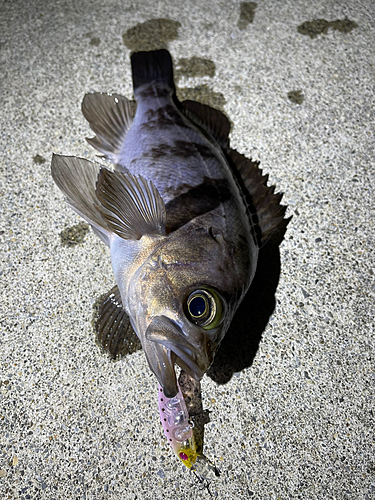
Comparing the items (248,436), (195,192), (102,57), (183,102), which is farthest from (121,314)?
(102,57)

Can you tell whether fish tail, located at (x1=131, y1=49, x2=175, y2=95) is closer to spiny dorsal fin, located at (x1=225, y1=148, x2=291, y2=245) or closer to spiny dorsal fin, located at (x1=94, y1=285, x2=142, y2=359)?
spiny dorsal fin, located at (x1=225, y1=148, x2=291, y2=245)

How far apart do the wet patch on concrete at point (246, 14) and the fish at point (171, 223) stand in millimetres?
1155

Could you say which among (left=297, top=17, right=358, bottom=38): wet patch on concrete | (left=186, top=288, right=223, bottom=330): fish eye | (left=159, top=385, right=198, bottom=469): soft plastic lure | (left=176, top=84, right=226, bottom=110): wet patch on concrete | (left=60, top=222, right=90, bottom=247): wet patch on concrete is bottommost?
(left=159, top=385, right=198, bottom=469): soft plastic lure

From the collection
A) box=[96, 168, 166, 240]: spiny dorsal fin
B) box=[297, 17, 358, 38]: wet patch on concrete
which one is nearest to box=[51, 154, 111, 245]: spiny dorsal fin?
box=[96, 168, 166, 240]: spiny dorsal fin

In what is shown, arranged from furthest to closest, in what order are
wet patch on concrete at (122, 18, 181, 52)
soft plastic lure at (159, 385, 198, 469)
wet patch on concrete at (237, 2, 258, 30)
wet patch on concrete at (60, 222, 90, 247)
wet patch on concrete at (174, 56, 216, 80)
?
wet patch on concrete at (237, 2, 258, 30) < wet patch on concrete at (122, 18, 181, 52) < wet patch on concrete at (174, 56, 216, 80) < wet patch on concrete at (60, 222, 90, 247) < soft plastic lure at (159, 385, 198, 469)

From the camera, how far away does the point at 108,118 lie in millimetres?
2307

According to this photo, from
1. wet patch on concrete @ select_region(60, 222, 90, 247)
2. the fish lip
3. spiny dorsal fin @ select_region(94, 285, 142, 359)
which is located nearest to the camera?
the fish lip

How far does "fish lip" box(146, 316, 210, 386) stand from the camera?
1.31 meters

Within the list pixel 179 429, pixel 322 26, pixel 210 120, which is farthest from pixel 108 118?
pixel 322 26

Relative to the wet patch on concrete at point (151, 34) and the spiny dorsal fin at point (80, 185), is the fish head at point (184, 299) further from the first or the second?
the wet patch on concrete at point (151, 34)

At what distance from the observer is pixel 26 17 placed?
9.97 ft

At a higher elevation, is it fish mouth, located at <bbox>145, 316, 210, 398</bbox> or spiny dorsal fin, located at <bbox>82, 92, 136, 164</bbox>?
spiny dorsal fin, located at <bbox>82, 92, 136, 164</bbox>

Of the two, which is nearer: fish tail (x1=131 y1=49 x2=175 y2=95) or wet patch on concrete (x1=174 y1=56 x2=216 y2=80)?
fish tail (x1=131 y1=49 x2=175 y2=95)

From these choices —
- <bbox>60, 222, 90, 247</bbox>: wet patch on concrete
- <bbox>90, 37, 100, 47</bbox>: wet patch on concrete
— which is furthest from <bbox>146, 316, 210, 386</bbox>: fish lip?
<bbox>90, 37, 100, 47</bbox>: wet patch on concrete
